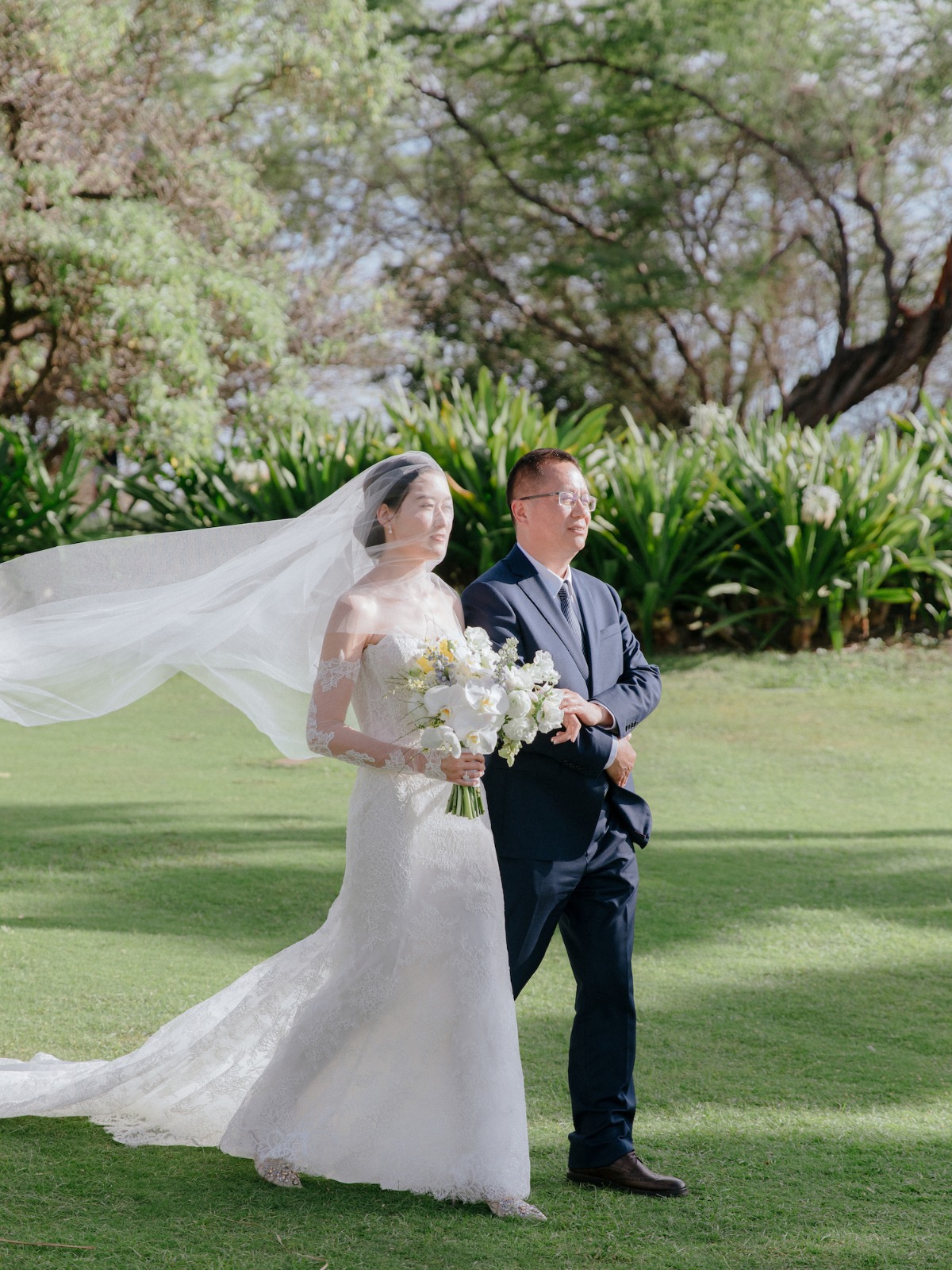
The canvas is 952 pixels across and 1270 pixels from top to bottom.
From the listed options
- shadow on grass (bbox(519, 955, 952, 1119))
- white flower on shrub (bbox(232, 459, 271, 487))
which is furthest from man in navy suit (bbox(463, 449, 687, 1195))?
white flower on shrub (bbox(232, 459, 271, 487))

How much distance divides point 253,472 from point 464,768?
11.0 meters

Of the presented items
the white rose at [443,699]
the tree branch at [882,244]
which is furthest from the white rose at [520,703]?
the tree branch at [882,244]

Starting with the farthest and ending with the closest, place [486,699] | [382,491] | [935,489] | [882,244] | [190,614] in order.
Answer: [882,244] < [935,489] < [190,614] < [382,491] < [486,699]

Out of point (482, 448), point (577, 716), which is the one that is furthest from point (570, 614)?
point (482, 448)

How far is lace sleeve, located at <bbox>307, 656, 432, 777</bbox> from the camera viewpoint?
10.3ft

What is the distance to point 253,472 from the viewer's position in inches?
535

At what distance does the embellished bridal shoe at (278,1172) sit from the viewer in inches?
123

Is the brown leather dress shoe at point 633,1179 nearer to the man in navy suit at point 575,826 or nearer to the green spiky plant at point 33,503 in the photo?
the man in navy suit at point 575,826

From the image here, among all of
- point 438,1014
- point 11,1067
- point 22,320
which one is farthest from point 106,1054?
point 22,320

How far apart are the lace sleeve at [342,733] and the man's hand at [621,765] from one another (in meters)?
0.44

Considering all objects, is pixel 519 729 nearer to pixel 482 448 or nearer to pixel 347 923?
pixel 347 923

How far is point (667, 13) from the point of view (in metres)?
22.5

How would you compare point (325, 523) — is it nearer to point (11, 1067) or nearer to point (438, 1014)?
point (438, 1014)

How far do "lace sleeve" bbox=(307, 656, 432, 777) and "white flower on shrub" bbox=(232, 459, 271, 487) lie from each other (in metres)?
10.6
